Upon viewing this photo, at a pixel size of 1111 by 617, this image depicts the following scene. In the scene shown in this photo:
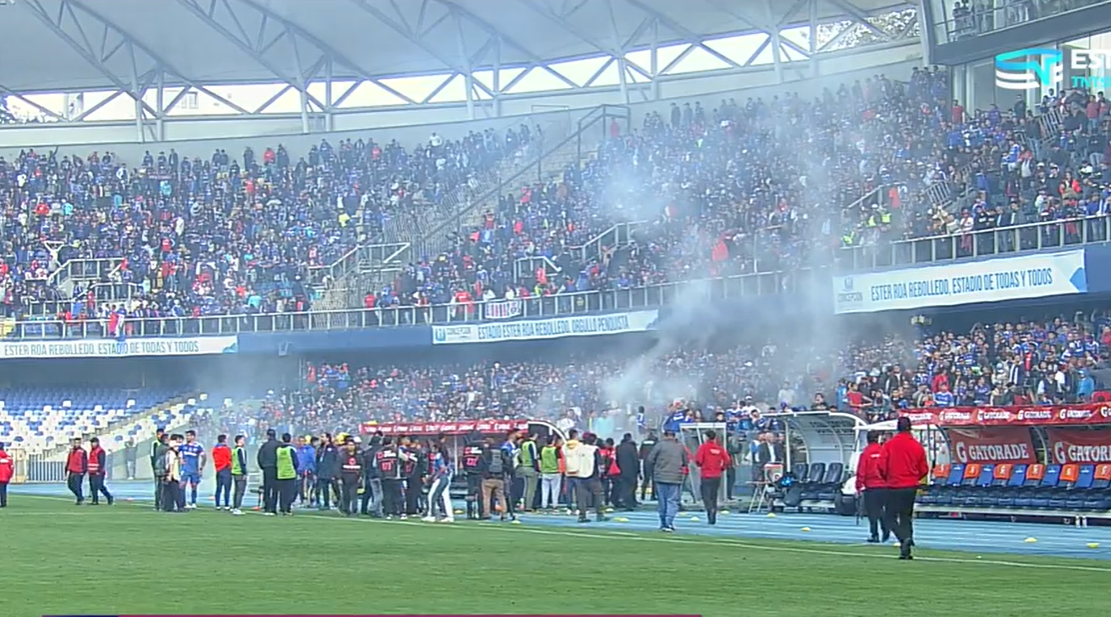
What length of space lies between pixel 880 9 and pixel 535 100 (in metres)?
13.3

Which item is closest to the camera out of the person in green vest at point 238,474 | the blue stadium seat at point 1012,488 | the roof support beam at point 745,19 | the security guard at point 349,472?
the blue stadium seat at point 1012,488

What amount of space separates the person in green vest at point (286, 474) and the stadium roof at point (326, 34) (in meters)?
25.2

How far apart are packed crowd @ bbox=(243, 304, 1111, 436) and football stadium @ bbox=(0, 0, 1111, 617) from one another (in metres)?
0.14

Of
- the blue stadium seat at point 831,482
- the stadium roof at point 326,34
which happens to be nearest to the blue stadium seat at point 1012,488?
the blue stadium seat at point 831,482

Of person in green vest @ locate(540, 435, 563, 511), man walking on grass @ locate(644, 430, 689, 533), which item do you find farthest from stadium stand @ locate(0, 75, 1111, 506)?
man walking on grass @ locate(644, 430, 689, 533)

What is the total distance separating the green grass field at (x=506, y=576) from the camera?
14.2 m

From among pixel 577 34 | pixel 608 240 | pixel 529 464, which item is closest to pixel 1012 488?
pixel 529 464

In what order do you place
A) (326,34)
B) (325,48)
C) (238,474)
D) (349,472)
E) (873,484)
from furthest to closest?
(325,48)
(326,34)
(238,474)
(349,472)
(873,484)

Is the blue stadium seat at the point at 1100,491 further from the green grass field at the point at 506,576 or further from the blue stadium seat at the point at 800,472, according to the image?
the green grass field at the point at 506,576

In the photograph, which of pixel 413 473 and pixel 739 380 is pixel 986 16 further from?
pixel 413 473

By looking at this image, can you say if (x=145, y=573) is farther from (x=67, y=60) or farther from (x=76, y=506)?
(x=67, y=60)

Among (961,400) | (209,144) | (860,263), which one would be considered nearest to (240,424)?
(209,144)

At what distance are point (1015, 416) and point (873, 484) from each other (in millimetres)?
8298

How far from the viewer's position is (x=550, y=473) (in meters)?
34.0
